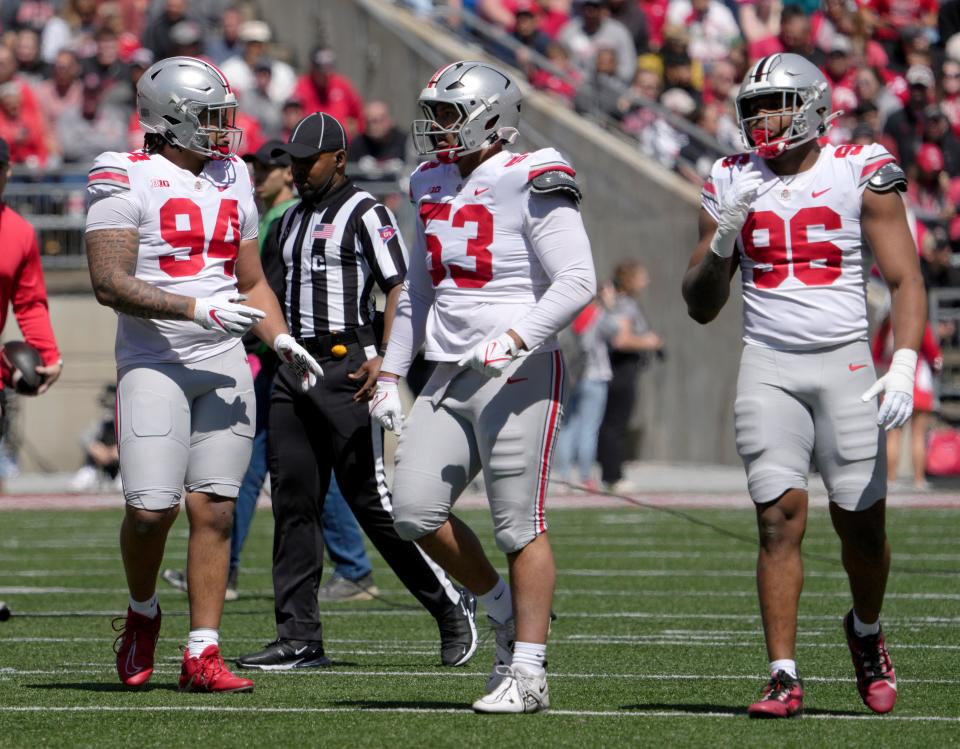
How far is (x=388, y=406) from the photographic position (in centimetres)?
602

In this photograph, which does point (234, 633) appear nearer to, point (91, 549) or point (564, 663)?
point (564, 663)

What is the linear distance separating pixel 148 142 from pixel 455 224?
45.3 inches

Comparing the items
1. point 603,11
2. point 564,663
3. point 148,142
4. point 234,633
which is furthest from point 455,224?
point 603,11

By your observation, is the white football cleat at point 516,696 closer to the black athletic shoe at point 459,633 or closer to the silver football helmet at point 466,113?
the black athletic shoe at point 459,633

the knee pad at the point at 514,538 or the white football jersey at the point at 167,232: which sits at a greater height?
the white football jersey at the point at 167,232

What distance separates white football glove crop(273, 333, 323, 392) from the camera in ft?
21.4

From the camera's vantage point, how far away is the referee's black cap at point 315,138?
287 inches

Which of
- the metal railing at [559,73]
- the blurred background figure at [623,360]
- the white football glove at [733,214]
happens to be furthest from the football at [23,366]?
the metal railing at [559,73]

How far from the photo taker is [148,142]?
20.5ft

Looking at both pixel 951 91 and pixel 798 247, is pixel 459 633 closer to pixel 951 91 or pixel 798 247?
pixel 798 247

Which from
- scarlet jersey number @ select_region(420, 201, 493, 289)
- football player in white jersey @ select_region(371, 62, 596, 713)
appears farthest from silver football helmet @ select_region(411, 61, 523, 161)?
scarlet jersey number @ select_region(420, 201, 493, 289)

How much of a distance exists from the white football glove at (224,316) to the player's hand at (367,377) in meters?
1.27

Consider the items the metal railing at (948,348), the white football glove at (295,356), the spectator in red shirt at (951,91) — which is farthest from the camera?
the spectator in red shirt at (951,91)

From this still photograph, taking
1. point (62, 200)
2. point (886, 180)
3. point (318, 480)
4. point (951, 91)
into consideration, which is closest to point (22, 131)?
point (62, 200)
